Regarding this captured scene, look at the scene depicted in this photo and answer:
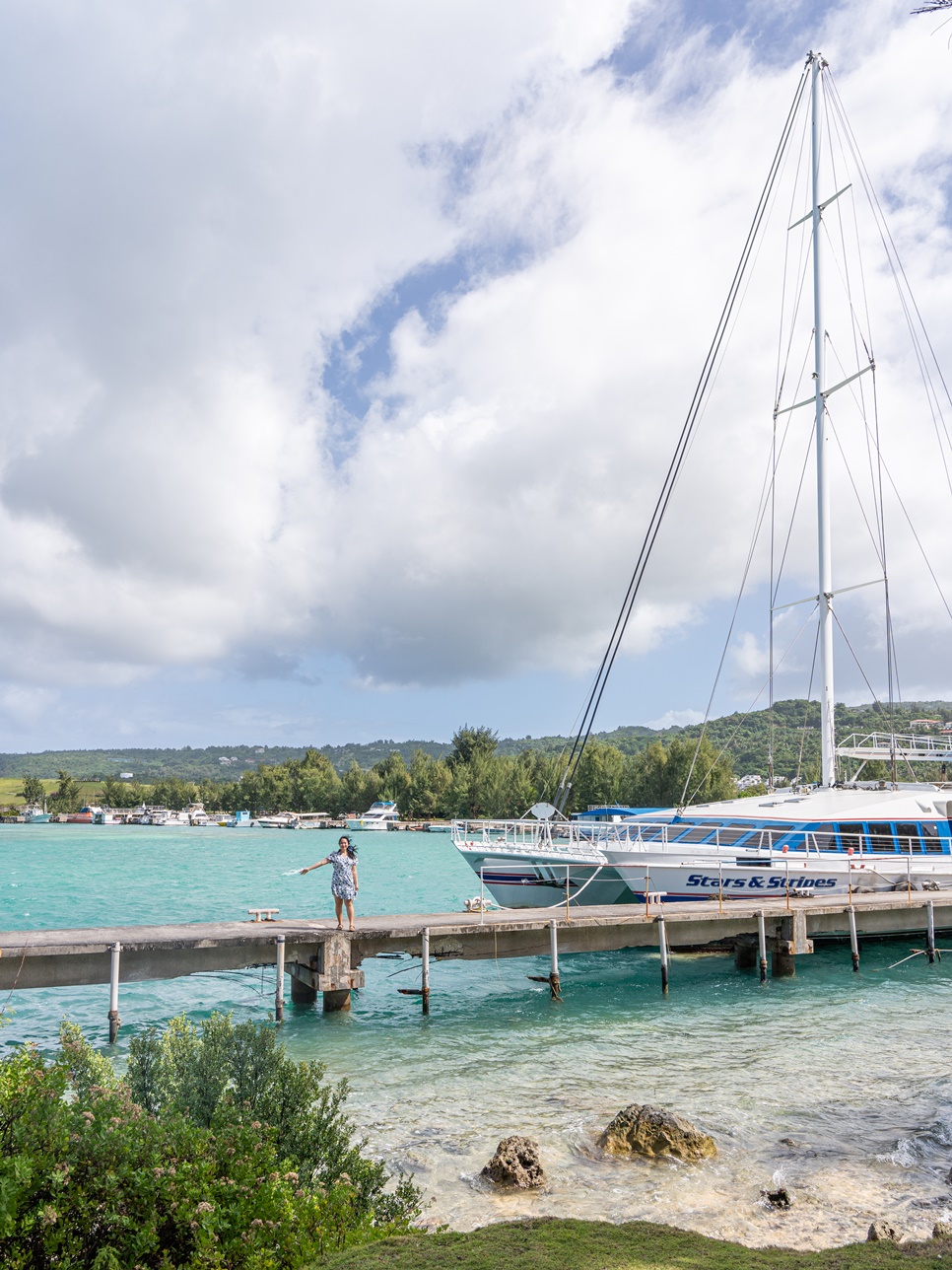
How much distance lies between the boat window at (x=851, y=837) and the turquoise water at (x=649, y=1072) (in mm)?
3686

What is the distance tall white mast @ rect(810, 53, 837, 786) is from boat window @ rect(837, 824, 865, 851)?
3689 mm

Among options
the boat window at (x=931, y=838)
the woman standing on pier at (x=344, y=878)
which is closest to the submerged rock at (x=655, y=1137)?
the woman standing on pier at (x=344, y=878)

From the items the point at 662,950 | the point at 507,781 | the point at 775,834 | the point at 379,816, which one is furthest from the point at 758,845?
the point at 379,816

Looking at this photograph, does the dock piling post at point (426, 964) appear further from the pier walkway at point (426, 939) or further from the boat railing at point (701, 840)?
the boat railing at point (701, 840)

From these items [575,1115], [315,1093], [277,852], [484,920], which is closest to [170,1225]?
[315,1093]

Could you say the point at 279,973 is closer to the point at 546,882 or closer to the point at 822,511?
the point at 546,882

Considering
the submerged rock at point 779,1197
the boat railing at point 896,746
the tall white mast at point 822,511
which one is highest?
the tall white mast at point 822,511

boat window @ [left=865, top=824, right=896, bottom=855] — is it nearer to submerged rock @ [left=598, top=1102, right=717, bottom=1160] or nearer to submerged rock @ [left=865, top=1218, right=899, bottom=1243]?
submerged rock @ [left=598, top=1102, right=717, bottom=1160]

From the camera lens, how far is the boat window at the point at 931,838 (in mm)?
33625

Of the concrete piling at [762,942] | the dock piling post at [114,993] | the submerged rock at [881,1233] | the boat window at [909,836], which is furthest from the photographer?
the boat window at [909,836]

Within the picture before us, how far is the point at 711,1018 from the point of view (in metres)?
21.0

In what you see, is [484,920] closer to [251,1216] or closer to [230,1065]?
[230,1065]

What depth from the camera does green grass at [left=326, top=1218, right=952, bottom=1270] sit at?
6.50m

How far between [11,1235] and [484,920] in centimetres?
1816
